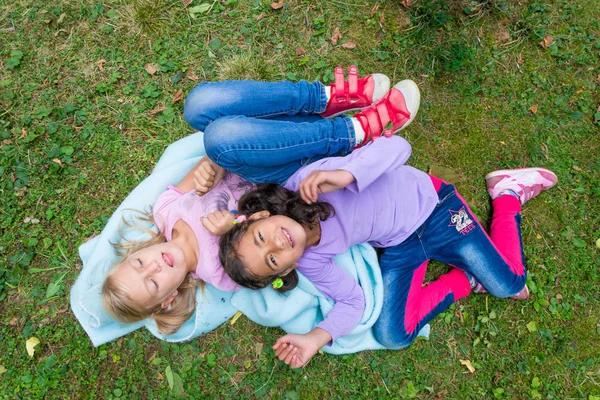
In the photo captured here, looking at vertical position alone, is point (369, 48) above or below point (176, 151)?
above

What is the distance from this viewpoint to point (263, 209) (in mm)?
3229

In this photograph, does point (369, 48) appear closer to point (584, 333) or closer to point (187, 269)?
point (187, 269)

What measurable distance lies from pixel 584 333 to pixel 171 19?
4.82m

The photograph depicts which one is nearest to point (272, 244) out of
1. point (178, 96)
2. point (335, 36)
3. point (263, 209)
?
point (263, 209)

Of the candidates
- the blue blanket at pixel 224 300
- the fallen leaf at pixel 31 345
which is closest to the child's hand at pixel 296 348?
the blue blanket at pixel 224 300

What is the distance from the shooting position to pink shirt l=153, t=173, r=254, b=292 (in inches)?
130

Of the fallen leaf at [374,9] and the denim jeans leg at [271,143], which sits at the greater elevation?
the fallen leaf at [374,9]

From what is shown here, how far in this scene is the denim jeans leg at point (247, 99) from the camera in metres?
3.24

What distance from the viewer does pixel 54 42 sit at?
4.21 metres

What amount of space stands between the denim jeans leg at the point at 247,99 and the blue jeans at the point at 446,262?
1416mm

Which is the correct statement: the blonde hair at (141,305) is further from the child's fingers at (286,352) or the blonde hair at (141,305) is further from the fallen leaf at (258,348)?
the child's fingers at (286,352)

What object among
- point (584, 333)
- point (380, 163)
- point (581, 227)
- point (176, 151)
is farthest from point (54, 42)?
point (584, 333)

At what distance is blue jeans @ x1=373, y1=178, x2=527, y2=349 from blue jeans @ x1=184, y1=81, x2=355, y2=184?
1019 millimetres

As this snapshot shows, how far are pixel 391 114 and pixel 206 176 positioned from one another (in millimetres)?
1521
